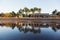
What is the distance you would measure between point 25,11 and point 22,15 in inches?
76.7

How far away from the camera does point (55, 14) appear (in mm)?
57125

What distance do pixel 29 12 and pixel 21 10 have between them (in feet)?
9.60

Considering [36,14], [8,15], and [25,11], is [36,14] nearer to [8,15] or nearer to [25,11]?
[25,11]

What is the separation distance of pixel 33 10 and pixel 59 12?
9821mm

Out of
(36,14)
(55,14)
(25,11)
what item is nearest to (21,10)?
(25,11)

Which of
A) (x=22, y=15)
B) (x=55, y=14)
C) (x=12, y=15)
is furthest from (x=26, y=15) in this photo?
(x=55, y=14)

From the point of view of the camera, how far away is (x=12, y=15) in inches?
2142

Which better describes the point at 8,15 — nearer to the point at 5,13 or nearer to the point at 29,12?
the point at 5,13

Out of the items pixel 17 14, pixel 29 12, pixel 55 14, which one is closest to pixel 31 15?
pixel 29 12

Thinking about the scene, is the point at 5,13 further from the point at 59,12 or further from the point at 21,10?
the point at 59,12

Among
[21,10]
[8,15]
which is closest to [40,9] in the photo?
[21,10]

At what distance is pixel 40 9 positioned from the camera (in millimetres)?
54000

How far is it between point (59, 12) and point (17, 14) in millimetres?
14922

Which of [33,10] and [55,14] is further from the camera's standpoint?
[55,14]
